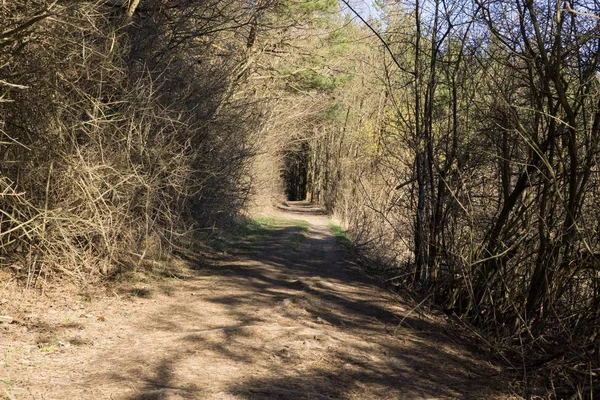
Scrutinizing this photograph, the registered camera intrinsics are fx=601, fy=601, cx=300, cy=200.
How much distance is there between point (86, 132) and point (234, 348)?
12.6 feet

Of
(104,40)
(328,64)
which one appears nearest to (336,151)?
(328,64)

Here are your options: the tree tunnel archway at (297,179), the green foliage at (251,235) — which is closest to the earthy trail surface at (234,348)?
the green foliage at (251,235)

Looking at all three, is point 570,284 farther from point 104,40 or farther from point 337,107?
point 337,107

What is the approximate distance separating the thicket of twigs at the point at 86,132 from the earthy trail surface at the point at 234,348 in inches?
34.9

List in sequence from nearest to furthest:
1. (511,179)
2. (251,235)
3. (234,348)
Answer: (234,348) < (511,179) < (251,235)

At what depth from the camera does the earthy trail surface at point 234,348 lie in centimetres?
535

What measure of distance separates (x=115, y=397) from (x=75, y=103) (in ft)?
15.0

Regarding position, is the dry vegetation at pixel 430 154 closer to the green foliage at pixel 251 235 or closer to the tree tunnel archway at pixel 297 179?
the green foliage at pixel 251 235

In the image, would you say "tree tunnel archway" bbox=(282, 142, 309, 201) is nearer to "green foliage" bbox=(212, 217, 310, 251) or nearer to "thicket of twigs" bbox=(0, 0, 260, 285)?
"green foliage" bbox=(212, 217, 310, 251)

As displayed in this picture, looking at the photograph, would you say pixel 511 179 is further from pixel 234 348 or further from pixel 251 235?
pixel 251 235

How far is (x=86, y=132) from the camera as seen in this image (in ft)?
27.2

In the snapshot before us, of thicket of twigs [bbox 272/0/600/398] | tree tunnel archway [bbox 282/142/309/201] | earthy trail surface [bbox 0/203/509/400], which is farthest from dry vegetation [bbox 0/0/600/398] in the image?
tree tunnel archway [bbox 282/142/309/201]

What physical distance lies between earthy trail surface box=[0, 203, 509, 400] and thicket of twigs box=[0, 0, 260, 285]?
0.89 metres

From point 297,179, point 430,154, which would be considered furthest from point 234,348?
point 297,179
